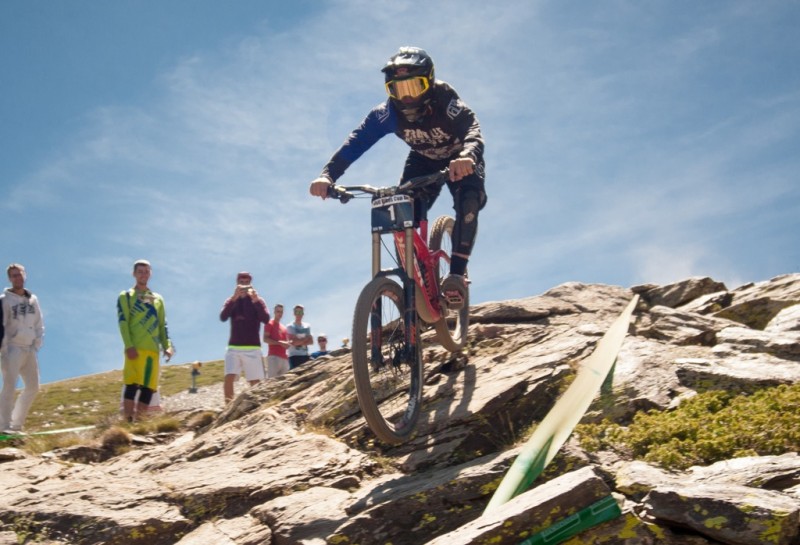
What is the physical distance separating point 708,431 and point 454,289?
3.04 meters

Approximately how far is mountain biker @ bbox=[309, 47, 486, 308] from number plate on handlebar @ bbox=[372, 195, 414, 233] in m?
0.77

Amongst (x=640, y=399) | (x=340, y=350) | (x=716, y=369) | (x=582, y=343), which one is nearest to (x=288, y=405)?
(x=340, y=350)

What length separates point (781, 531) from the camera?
194 inches

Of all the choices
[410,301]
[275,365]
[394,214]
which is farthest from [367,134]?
[275,365]

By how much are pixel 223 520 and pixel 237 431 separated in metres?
2.95

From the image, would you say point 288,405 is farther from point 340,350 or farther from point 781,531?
point 781,531

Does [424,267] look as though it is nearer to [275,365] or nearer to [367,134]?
[367,134]

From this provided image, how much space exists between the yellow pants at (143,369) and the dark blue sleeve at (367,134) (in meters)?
5.73

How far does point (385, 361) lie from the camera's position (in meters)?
7.86

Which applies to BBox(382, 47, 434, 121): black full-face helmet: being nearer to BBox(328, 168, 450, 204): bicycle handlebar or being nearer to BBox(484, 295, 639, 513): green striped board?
BBox(328, 168, 450, 204): bicycle handlebar

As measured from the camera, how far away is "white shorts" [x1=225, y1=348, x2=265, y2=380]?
14.2m

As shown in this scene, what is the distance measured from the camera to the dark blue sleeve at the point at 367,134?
30.1 feet

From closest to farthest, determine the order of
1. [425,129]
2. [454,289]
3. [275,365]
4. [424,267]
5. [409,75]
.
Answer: [409,75], [454,289], [424,267], [425,129], [275,365]

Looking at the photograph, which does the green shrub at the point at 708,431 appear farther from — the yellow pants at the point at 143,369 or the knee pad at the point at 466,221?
the yellow pants at the point at 143,369
